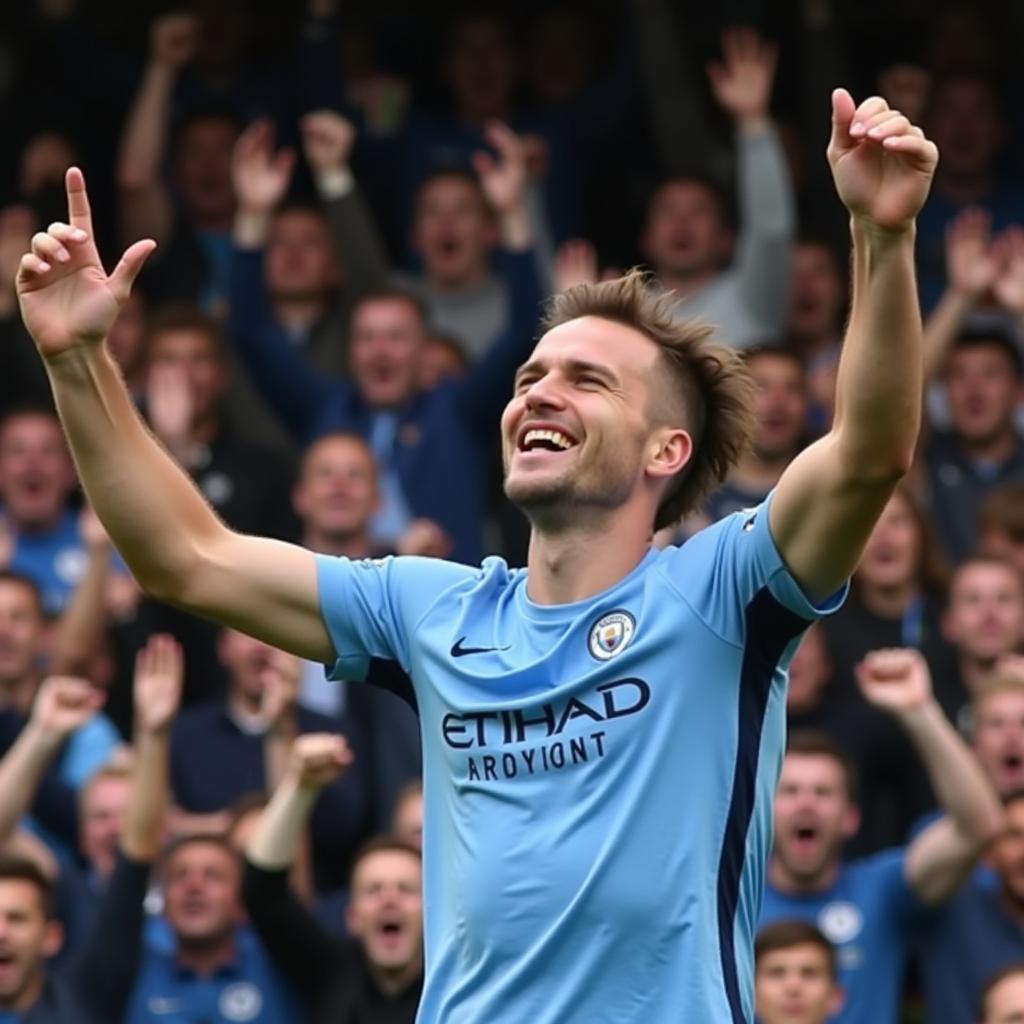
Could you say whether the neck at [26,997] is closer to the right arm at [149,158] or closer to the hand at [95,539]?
the hand at [95,539]

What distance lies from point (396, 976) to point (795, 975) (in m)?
1.11

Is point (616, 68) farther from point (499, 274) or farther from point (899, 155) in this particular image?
point (899, 155)

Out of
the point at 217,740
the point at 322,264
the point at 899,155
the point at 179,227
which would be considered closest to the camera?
the point at 899,155

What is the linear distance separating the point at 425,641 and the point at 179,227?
653 cm

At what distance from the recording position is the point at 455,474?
29.6 ft

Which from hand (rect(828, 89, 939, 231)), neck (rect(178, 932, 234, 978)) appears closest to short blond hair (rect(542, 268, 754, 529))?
hand (rect(828, 89, 939, 231))

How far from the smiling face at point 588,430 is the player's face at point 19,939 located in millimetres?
3400

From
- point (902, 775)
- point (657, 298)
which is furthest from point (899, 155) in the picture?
point (902, 775)

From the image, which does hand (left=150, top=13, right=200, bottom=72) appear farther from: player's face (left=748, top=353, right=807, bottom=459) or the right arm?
player's face (left=748, top=353, right=807, bottom=459)

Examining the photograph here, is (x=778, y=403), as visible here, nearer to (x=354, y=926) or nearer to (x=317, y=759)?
(x=354, y=926)

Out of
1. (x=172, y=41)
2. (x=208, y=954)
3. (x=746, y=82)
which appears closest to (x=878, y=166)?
(x=208, y=954)

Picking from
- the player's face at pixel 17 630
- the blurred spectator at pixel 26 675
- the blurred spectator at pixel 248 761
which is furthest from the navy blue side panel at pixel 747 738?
the player's face at pixel 17 630

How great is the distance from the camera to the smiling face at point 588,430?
13.6 feet

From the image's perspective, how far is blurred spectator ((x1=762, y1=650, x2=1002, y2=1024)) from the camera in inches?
280
